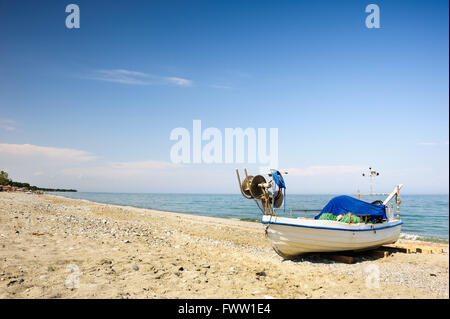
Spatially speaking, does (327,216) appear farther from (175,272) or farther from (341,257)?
(175,272)

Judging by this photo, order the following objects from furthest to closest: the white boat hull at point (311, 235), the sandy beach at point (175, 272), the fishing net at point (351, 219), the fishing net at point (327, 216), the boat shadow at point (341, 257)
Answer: the fishing net at point (327, 216) < the fishing net at point (351, 219) < the boat shadow at point (341, 257) < the white boat hull at point (311, 235) < the sandy beach at point (175, 272)

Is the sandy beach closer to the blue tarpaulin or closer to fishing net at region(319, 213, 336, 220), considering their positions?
fishing net at region(319, 213, 336, 220)

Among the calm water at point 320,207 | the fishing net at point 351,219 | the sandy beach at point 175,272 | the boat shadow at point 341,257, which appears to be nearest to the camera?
the sandy beach at point 175,272

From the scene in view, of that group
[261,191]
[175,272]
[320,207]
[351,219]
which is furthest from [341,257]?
[320,207]

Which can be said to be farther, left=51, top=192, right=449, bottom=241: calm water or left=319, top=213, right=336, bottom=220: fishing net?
left=51, top=192, right=449, bottom=241: calm water

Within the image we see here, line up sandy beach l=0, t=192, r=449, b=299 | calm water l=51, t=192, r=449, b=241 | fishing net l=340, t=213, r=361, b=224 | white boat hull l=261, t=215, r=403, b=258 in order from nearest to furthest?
1. sandy beach l=0, t=192, r=449, b=299
2. white boat hull l=261, t=215, r=403, b=258
3. fishing net l=340, t=213, r=361, b=224
4. calm water l=51, t=192, r=449, b=241

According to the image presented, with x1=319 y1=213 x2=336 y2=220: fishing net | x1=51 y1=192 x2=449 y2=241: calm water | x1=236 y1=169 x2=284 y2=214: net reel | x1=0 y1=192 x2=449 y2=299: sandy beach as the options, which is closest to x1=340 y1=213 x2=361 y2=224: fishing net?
x1=319 y1=213 x2=336 y2=220: fishing net

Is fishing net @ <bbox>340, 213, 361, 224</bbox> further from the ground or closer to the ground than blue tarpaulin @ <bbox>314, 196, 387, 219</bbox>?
closer to the ground

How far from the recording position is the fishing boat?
39.5 ft

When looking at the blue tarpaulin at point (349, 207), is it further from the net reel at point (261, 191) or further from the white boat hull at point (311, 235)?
the net reel at point (261, 191)

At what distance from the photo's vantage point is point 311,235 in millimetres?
11992

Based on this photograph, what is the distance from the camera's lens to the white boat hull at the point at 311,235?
11984 millimetres

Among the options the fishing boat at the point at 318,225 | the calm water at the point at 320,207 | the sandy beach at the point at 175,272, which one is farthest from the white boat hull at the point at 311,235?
the calm water at the point at 320,207

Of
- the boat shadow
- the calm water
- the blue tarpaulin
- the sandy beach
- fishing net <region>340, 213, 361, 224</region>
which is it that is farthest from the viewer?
the calm water
